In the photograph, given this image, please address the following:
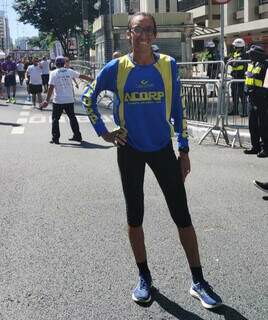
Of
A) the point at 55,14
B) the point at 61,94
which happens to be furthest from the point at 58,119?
the point at 55,14

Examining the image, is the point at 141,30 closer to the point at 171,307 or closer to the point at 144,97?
the point at 144,97

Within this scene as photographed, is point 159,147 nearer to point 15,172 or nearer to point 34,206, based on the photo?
point 34,206

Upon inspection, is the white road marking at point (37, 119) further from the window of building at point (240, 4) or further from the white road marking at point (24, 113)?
the window of building at point (240, 4)

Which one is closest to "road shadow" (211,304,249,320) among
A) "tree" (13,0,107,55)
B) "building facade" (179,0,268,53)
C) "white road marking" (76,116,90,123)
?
"white road marking" (76,116,90,123)

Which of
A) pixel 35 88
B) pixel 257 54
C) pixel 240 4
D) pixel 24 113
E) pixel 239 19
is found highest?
pixel 240 4

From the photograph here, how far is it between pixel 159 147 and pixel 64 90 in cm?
859

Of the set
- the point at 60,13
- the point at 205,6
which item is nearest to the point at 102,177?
the point at 205,6

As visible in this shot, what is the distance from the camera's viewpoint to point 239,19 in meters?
45.0

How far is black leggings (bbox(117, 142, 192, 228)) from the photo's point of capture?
3742 millimetres

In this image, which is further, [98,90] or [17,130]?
[17,130]

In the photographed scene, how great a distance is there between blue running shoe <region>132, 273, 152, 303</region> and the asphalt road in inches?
2.6

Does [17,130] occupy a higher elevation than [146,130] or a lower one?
lower

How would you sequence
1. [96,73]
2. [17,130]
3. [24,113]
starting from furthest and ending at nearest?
1. [96,73]
2. [24,113]
3. [17,130]

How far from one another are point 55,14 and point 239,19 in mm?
26027
